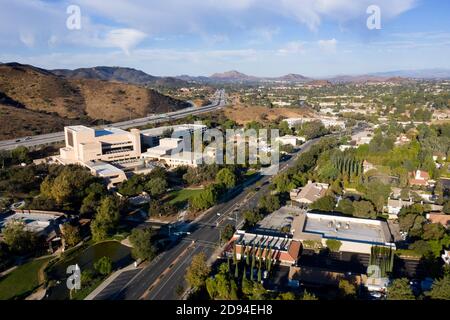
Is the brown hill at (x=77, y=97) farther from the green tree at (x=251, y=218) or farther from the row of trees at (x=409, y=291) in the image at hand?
the row of trees at (x=409, y=291)

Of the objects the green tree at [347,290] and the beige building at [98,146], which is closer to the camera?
the green tree at [347,290]

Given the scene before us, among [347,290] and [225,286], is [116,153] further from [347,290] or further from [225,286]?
[347,290]

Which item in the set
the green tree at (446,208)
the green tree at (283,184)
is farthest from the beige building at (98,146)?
the green tree at (446,208)

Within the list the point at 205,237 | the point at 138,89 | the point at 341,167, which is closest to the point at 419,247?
the point at 205,237


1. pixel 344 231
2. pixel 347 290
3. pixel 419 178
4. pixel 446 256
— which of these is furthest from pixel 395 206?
pixel 347 290

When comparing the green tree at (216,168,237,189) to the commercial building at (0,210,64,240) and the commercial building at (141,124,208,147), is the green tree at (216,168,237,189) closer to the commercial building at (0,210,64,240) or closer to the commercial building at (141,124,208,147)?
the commercial building at (0,210,64,240)
